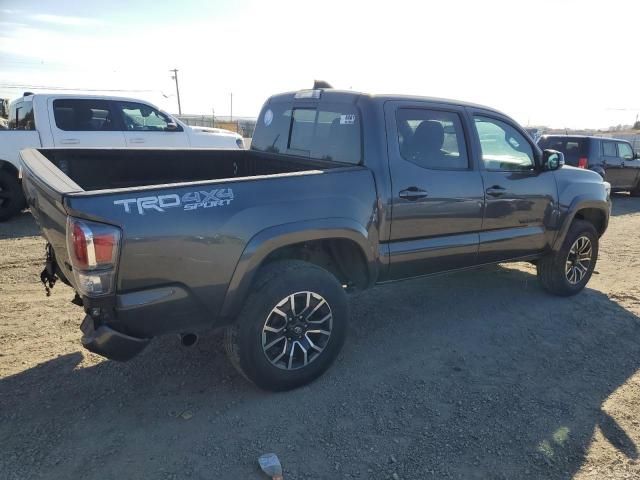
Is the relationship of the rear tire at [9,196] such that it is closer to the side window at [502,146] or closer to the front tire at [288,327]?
the front tire at [288,327]

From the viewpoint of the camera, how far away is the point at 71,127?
8.09m

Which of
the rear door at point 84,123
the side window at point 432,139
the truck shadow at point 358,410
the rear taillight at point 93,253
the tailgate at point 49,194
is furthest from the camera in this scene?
the rear door at point 84,123

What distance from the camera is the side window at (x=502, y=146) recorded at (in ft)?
14.1

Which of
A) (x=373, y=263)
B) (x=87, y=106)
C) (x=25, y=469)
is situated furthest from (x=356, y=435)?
(x=87, y=106)

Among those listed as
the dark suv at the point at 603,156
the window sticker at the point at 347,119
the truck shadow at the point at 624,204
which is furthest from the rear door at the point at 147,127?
the truck shadow at the point at 624,204

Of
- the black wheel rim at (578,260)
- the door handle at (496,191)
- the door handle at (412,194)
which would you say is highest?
the door handle at (412,194)

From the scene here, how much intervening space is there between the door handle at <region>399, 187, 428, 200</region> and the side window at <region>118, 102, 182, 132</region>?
21.4ft

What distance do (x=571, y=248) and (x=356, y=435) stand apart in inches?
136

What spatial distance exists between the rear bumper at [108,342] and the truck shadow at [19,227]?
5288mm

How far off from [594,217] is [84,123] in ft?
25.3

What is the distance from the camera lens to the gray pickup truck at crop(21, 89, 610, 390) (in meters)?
2.60

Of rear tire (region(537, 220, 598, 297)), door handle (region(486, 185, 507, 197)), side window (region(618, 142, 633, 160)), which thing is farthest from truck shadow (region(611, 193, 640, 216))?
door handle (region(486, 185, 507, 197))

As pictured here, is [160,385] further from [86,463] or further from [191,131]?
[191,131]

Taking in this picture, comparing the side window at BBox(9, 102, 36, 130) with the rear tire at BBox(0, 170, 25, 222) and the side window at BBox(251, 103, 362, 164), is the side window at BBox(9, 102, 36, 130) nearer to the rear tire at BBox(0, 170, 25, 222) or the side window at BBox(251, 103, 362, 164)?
the rear tire at BBox(0, 170, 25, 222)
